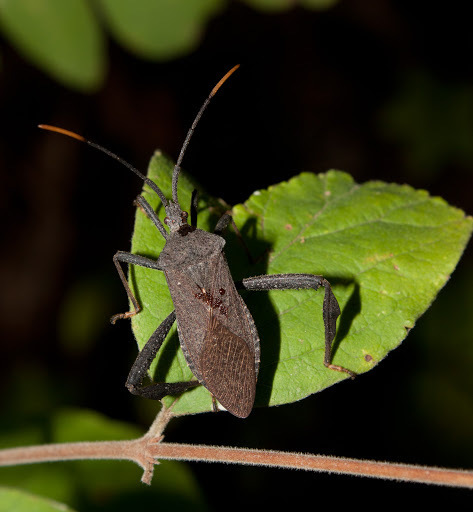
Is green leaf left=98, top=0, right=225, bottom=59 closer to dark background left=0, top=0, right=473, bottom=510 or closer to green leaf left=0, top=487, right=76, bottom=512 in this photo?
green leaf left=0, top=487, right=76, bottom=512

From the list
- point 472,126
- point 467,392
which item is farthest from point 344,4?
point 467,392

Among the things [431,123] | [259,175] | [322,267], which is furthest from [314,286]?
[431,123]

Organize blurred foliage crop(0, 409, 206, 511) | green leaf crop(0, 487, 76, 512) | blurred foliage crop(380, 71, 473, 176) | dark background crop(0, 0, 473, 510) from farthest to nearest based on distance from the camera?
blurred foliage crop(380, 71, 473, 176), dark background crop(0, 0, 473, 510), blurred foliage crop(0, 409, 206, 511), green leaf crop(0, 487, 76, 512)

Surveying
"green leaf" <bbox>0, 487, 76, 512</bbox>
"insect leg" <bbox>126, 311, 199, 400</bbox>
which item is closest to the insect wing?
"insect leg" <bbox>126, 311, 199, 400</bbox>

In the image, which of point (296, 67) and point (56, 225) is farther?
point (296, 67)

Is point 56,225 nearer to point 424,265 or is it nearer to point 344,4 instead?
point 344,4

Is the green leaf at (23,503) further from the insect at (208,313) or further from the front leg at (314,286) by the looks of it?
the front leg at (314,286)
